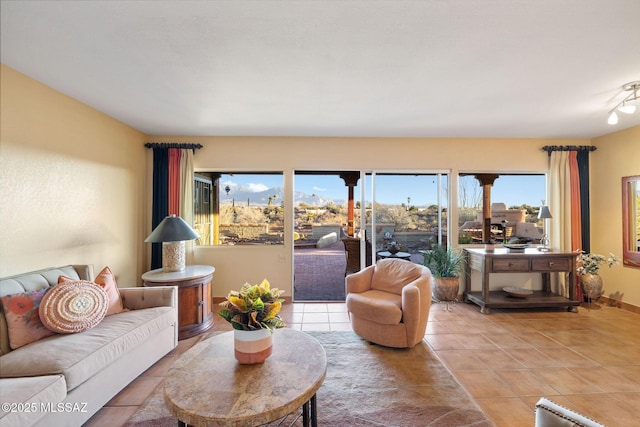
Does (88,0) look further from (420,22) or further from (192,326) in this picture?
(192,326)

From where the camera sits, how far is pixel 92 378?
1.88m

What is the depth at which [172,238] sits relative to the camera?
3.21 meters

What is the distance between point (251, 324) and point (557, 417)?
146 cm

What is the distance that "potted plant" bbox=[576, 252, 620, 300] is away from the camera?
12.9 feet

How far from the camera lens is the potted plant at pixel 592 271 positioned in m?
3.94

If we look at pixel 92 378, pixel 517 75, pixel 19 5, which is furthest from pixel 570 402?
pixel 19 5

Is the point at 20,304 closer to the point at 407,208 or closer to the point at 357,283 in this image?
the point at 357,283

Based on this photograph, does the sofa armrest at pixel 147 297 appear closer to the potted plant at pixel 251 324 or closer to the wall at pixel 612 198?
the potted plant at pixel 251 324

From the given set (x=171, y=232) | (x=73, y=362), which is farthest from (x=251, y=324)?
(x=171, y=232)

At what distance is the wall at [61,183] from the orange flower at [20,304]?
1.31 ft

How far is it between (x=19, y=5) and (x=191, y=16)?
0.95m

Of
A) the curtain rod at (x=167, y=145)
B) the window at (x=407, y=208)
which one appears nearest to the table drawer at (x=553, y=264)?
the window at (x=407, y=208)

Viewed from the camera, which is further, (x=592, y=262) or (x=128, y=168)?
(x=592, y=262)

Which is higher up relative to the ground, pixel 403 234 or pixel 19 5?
pixel 19 5
